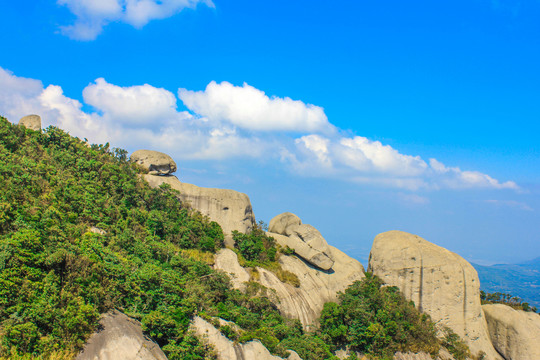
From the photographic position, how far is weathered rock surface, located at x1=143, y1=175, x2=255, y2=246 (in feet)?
133

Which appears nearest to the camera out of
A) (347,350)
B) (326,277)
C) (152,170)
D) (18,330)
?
(18,330)

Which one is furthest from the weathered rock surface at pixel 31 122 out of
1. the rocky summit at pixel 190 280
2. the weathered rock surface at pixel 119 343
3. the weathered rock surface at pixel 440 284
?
the weathered rock surface at pixel 440 284

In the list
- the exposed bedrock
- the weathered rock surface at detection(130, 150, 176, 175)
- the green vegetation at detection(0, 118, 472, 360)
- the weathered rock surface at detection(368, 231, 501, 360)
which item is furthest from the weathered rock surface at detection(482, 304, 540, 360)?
the weathered rock surface at detection(130, 150, 176, 175)

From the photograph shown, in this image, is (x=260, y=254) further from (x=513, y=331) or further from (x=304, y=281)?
(x=513, y=331)

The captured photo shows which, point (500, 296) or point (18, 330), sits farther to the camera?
point (500, 296)

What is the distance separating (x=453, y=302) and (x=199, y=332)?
28.2 m

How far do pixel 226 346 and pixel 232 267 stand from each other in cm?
1257

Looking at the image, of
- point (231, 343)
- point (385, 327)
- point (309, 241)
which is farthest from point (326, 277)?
point (231, 343)

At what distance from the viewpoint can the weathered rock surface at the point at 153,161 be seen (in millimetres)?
42844

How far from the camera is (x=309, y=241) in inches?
1622

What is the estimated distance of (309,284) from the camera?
37188 mm

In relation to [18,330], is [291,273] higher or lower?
higher

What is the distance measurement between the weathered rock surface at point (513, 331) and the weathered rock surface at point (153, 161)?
123ft

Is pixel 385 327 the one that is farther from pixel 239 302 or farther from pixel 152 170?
pixel 152 170
